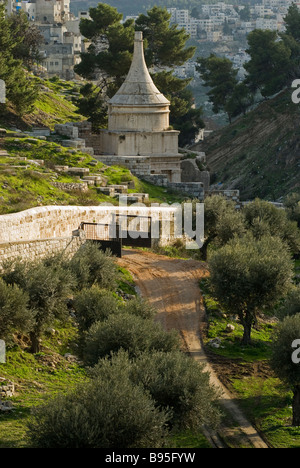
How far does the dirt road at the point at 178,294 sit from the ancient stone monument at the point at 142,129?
29.6ft

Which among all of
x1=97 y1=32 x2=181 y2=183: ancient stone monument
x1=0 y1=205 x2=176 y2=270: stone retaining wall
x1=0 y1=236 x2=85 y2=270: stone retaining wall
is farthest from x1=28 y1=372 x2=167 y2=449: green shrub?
x1=97 y1=32 x2=181 y2=183: ancient stone monument

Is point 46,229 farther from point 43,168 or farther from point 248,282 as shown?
point 43,168

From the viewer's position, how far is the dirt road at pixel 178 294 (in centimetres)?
2008

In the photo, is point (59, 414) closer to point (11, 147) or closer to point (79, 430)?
point (79, 430)

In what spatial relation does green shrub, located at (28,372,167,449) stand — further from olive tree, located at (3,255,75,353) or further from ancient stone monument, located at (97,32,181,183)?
ancient stone monument, located at (97,32,181,183)

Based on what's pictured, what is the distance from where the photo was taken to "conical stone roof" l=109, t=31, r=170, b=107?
1393 inches

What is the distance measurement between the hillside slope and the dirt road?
23.9 meters

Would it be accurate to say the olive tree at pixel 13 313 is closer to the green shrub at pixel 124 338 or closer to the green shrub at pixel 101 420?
the green shrub at pixel 124 338

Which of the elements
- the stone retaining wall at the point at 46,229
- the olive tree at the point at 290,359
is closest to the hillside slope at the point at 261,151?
the stone retaining wall at the point at 46,229

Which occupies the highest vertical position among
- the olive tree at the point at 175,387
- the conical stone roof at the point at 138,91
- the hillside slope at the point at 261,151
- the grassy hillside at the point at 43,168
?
the conical stone roof at the point at 138,91

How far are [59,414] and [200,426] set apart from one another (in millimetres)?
3210

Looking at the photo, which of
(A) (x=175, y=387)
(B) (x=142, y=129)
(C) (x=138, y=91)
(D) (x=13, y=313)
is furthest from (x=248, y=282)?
(C) (x=138, y=91)

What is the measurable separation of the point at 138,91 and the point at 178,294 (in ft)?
44.7
